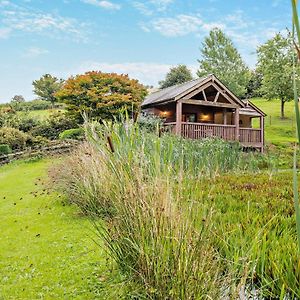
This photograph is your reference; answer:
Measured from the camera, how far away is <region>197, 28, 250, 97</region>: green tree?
40.2 meters

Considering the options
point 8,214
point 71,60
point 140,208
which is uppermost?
point 71,60

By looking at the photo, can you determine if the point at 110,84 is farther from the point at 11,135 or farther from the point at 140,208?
the point at 140,208

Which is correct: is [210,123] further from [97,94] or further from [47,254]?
[47,254]

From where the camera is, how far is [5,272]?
15.3 feet

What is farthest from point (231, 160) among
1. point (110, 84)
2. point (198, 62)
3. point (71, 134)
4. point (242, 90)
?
point (198, 62)

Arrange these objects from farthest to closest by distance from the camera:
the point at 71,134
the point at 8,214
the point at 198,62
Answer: the point at 198,62
the point at 71,134
the point at 8,214

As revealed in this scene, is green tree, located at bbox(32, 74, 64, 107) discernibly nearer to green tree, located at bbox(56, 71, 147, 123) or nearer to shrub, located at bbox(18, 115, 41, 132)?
shrub, located at bbox(18, 115, 41, 132)

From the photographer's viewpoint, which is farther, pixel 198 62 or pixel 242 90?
pixel 198 62

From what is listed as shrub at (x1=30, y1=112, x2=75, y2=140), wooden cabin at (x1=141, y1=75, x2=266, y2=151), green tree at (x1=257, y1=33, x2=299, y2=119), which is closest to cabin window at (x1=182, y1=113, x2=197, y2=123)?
wooden cabin at (x1=141, y1=75, x2=266, y2=151)

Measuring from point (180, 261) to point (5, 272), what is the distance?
317cm

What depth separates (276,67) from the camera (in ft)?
110

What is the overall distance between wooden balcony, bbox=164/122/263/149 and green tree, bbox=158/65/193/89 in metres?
30.1

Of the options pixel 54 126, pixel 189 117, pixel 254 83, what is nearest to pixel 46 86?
pixel 54 126

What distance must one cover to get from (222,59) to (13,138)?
27.9m
